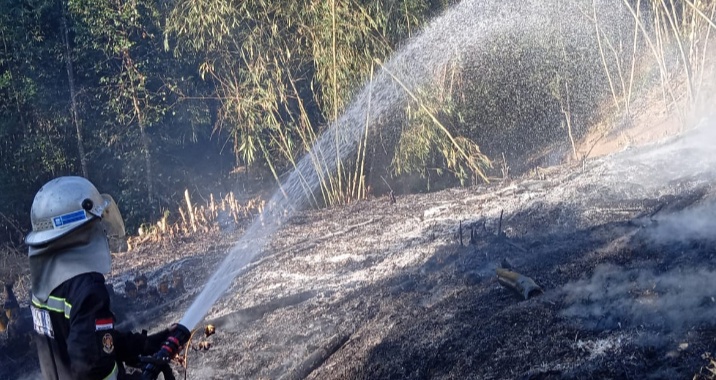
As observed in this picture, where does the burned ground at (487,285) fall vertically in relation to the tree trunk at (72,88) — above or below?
below

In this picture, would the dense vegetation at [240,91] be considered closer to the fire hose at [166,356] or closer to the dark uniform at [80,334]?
the fire hose at [166,356]

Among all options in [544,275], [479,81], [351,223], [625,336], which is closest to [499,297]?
[544,275]

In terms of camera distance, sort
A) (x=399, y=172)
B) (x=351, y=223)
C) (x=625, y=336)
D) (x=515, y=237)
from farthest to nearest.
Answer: (x=399, y=172), (x=351, y=223), (x=515, y=237), (x=625, y=336)

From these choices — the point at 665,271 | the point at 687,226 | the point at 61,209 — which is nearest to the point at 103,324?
the point at 61,209

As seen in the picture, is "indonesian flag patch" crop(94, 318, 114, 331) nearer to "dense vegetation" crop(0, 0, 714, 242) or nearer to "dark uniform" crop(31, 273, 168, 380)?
"dark uniform" crop(31, 273, 168, 380)

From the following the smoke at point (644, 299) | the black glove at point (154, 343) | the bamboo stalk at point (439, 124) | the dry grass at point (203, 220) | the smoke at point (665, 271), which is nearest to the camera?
the black glove at point (154, 343)

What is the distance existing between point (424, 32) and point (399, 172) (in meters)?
1.92

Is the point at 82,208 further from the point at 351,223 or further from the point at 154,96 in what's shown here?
the point at 154,96

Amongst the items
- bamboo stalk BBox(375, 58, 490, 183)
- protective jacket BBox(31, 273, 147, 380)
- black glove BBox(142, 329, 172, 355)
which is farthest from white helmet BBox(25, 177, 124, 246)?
bamboo stalk BBox(375, 58, 490, 183)

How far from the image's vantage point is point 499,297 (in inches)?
209

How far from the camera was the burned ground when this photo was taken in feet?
14.3

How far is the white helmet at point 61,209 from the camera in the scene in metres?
3.29

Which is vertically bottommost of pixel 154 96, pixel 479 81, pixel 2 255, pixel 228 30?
pixel 2 255

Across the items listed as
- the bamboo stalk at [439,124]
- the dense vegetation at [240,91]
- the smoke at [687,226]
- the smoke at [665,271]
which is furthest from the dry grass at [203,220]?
the smoke at [687,226]
